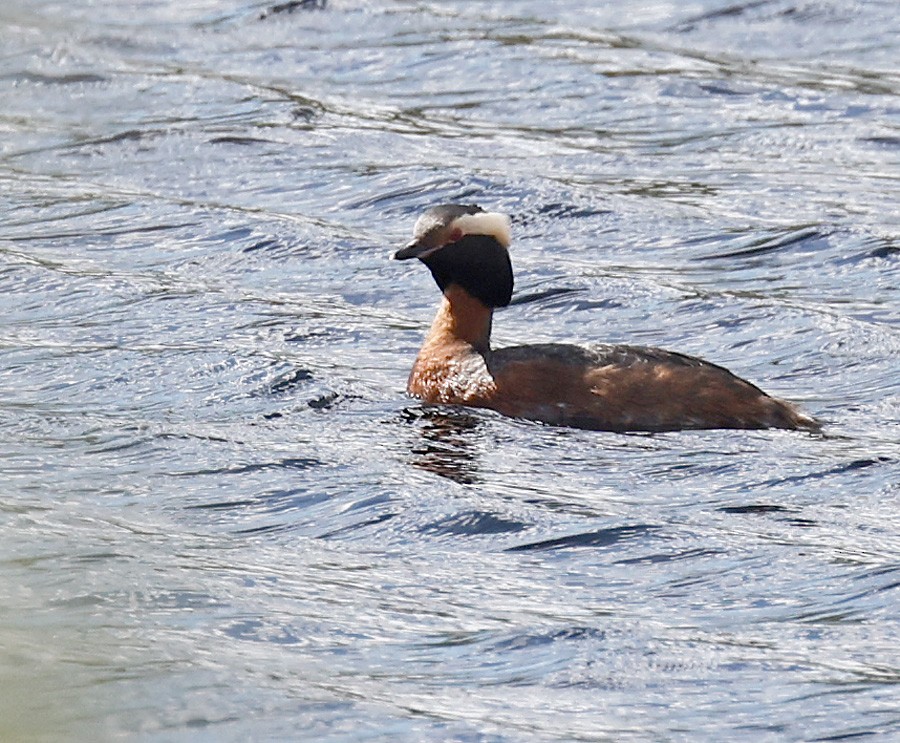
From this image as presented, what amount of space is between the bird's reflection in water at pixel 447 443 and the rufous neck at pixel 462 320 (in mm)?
541

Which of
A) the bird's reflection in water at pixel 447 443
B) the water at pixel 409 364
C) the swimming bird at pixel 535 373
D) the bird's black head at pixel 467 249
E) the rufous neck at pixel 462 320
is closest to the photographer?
the water at pixel 409 364

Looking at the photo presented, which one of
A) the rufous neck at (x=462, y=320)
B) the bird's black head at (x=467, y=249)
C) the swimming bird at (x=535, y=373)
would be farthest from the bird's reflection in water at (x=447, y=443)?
the bird's black head at (x=467, y=249)

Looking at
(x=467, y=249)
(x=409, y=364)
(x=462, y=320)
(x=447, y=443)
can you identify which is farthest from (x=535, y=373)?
(x=409, y=364)

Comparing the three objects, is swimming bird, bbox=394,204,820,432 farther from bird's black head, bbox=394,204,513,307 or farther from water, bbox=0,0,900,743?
water, bbox=0,0,900,743

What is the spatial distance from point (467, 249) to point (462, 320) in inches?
16.4

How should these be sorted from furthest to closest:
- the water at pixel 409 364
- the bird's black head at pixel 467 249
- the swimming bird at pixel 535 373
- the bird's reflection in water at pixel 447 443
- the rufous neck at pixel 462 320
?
1. the rufous neck at pixel 462 320
2. the bird's black head at pixel 467 249
3. the swimming bird at pixel 535 373
4. the bird's reflection in water at pixel 447 443
5. the water at pixel 409 364

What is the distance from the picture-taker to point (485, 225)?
12.2 m

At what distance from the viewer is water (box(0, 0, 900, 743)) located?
7594 mm

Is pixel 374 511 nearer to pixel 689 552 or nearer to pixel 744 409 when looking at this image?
pixel 689 552

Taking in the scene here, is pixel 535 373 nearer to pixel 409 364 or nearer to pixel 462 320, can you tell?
pixel 462 320

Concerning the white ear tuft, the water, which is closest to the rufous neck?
the white ear tuft

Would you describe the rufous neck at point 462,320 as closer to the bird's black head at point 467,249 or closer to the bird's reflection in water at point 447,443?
the bird's black head at point 467,249

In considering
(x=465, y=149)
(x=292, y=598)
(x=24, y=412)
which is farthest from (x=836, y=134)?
(x=292, y=598)

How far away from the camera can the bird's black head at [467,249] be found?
12133 mm
